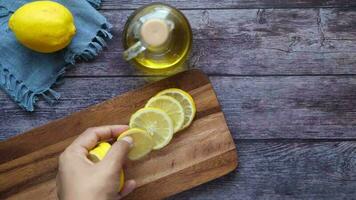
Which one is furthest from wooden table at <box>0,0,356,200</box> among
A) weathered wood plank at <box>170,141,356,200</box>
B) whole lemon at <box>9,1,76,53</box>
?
whole lemon at <box>9,1,76,53</box>

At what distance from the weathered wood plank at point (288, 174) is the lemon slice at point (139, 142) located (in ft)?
0.41

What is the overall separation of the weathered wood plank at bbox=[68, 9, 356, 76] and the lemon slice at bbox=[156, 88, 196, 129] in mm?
83

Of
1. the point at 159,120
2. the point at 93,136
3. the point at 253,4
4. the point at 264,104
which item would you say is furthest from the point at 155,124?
the point at 253,4

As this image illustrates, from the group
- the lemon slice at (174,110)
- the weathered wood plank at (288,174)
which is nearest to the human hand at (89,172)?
the lemon slice at (174,110)

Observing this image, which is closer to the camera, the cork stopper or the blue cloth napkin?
the cork stopper

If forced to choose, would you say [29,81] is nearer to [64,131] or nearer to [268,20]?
[64,131]

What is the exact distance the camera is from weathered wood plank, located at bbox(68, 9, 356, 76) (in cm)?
99

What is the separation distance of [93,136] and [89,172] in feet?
0.33

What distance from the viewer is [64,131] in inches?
37.9

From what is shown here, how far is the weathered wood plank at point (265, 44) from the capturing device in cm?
99

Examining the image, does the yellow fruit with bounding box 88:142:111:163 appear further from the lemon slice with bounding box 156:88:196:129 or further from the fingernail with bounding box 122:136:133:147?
the lemon slice with bounding box 156:88:196:129

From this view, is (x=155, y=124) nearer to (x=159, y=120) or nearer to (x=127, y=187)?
(x=159, y=120)

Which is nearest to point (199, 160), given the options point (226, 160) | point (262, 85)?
point (226, 160)

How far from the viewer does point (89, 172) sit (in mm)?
798
